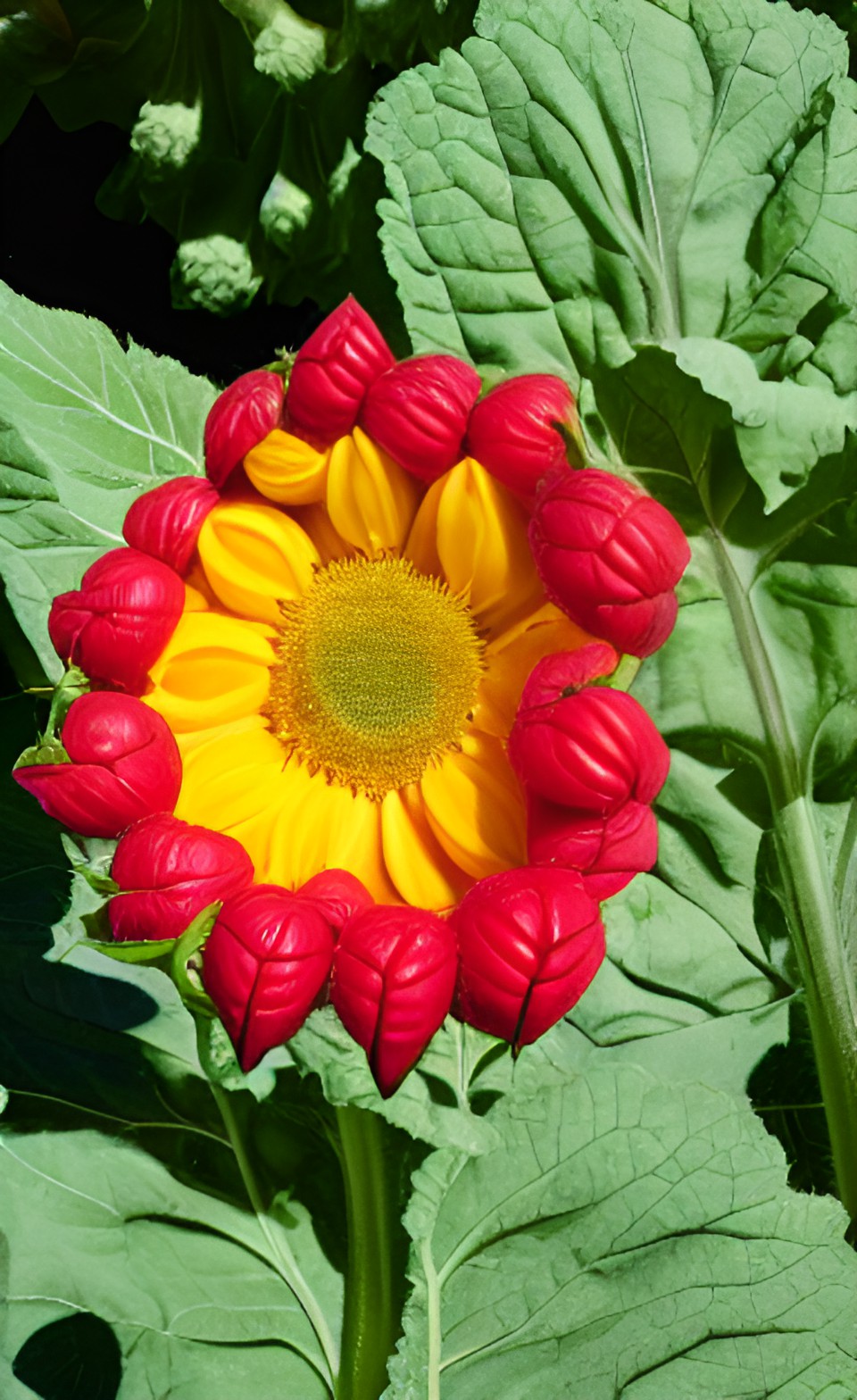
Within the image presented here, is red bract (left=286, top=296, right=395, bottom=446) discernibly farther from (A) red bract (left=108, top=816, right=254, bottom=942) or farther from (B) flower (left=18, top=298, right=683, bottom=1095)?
(A) red bract (left=108, top=816, right=254, bottom=942)

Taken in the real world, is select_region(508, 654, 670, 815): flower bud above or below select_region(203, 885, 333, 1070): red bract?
above

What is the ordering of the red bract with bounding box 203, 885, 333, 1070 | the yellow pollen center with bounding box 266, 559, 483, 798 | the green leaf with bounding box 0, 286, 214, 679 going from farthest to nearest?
the green leaf with bounding box 0, 286, 214, 679 → the yellow pollen center with bounding box 266, 559, 483, 798 → the red bract with bounding box 203, 885, 333, 1070

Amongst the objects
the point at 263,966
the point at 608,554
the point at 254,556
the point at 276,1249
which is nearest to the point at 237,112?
the point at 254,556

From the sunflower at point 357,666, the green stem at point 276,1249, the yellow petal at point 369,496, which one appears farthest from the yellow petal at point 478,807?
the green stem at point 276,1249

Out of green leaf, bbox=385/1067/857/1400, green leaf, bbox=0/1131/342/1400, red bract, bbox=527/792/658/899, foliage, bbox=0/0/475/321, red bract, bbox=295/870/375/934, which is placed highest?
foliage, bbox=0/0/475/321

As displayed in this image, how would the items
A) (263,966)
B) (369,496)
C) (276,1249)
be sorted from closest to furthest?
(263,966)
(369,496)
(276,1249)

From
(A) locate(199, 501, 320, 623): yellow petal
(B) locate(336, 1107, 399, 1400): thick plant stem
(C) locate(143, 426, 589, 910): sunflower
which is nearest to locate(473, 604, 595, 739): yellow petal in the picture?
(C) locate(143, 426, 589, 910): sunflower

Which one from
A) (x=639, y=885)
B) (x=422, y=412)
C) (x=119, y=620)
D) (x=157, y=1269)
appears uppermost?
(x=422, y=412)

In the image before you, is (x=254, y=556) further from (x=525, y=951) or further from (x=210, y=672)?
(x=525, y=951)

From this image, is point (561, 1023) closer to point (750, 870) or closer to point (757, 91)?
point (750, 870)
